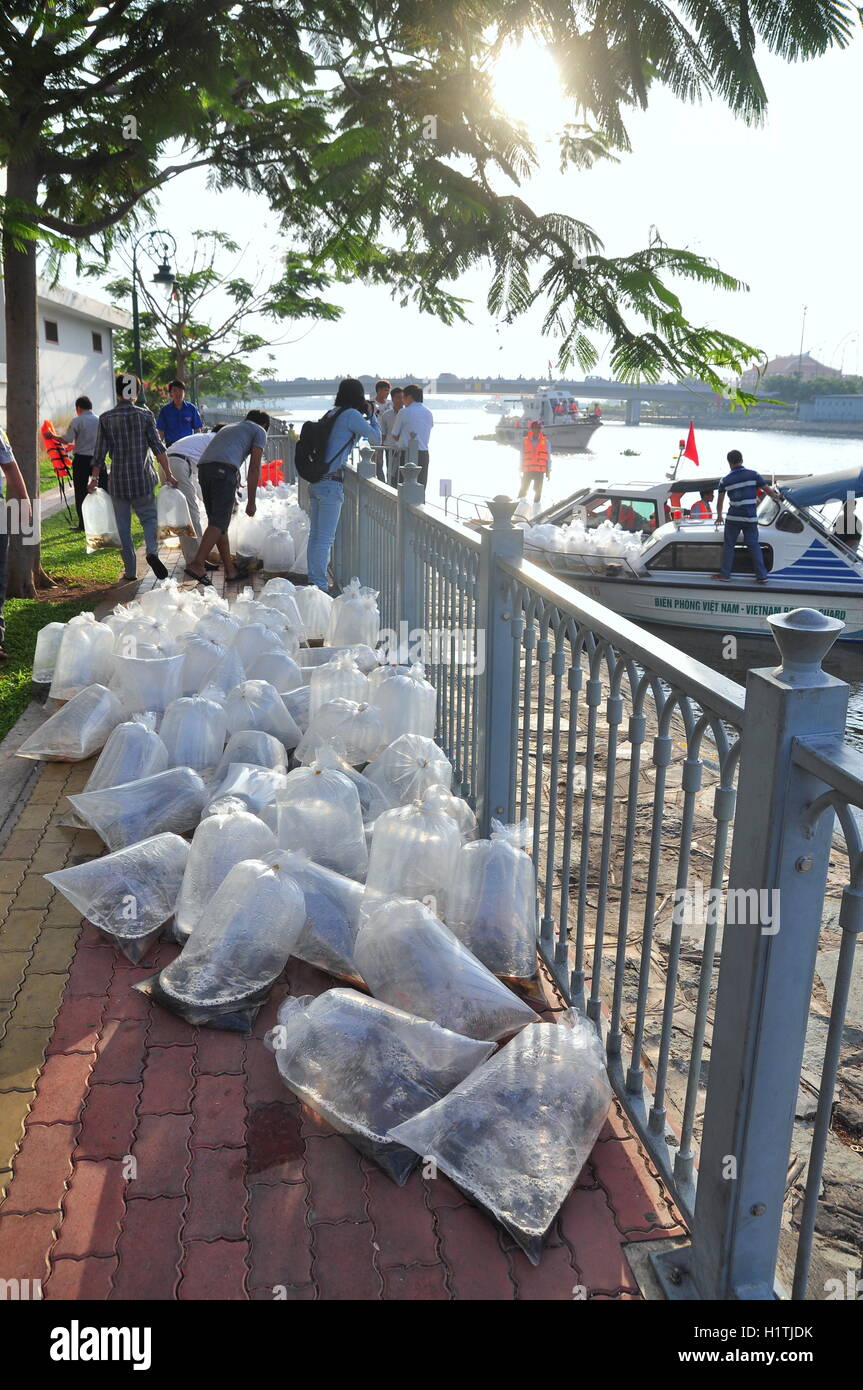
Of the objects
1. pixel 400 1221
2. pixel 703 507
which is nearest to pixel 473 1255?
pixel 400 1221

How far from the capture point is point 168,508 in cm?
1129

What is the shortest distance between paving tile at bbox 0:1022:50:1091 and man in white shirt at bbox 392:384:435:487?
9635 millimetres

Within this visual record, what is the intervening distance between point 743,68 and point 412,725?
283 cm

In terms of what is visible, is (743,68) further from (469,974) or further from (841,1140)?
(841,1140)

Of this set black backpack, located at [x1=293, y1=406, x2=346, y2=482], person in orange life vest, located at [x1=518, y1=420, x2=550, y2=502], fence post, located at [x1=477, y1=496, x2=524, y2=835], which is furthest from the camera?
person in orange life vest, located at [x1=518, y1=420, x2=550, y2=502]

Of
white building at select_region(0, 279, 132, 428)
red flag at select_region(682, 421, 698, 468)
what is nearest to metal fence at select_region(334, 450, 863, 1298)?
red flag at select_region(682, 421, 698, 468)

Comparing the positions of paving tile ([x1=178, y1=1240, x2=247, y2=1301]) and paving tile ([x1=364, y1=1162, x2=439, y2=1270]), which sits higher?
paving tile ([x1=364, y1=1162, x2=439, y2=1270])

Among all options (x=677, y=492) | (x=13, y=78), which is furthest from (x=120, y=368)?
(x=13, y=78)

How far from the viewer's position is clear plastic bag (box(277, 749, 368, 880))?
3.50 metres

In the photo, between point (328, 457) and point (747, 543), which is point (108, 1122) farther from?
point (747, 543)

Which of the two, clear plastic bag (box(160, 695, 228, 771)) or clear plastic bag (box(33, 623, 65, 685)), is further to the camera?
clear plastic bag (box(33, 623, 65, 685))

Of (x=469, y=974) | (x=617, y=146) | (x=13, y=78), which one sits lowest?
(x=469, y=974)

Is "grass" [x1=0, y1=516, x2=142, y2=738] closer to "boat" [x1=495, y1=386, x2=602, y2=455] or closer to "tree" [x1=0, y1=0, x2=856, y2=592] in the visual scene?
"tree" [x1=0, y1=0, x2=856, y2=592]
